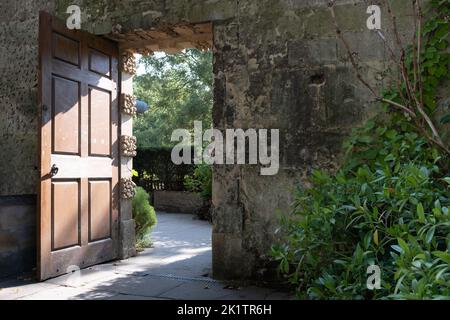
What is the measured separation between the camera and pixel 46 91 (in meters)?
3.59

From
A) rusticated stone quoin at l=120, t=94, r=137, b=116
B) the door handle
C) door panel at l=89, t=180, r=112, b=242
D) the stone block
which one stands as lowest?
the stone block

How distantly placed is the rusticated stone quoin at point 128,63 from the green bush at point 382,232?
2.78m

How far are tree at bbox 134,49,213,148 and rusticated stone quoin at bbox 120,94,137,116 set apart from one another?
7550 mm

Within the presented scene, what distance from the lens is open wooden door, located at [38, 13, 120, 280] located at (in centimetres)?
358

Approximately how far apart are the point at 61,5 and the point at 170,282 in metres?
3.02

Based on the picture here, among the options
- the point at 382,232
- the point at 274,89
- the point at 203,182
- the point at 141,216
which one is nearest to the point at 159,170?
the point at 203,182

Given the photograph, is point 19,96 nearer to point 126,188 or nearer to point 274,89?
point 126,188

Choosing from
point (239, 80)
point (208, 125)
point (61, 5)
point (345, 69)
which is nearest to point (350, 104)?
point (345, 69)

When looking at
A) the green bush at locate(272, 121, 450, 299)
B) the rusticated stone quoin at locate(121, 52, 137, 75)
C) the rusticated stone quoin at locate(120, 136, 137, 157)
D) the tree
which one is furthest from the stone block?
the tree

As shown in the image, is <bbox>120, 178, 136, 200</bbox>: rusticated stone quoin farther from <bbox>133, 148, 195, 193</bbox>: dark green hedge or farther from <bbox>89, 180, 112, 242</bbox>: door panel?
<bbox>133, 148, 195, 193</bbox>: dark green hedge

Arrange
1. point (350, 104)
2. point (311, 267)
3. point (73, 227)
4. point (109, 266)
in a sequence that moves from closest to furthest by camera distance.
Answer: point (311, 267) < point (350, 104) < point (73, 227) < point (109, 266)

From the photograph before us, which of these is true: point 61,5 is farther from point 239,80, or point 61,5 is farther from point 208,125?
point 208,125

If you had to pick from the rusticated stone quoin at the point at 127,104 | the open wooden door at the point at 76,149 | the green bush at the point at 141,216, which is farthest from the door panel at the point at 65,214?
the green bush at the point at 141,216

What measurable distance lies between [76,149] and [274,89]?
6.42 feet
